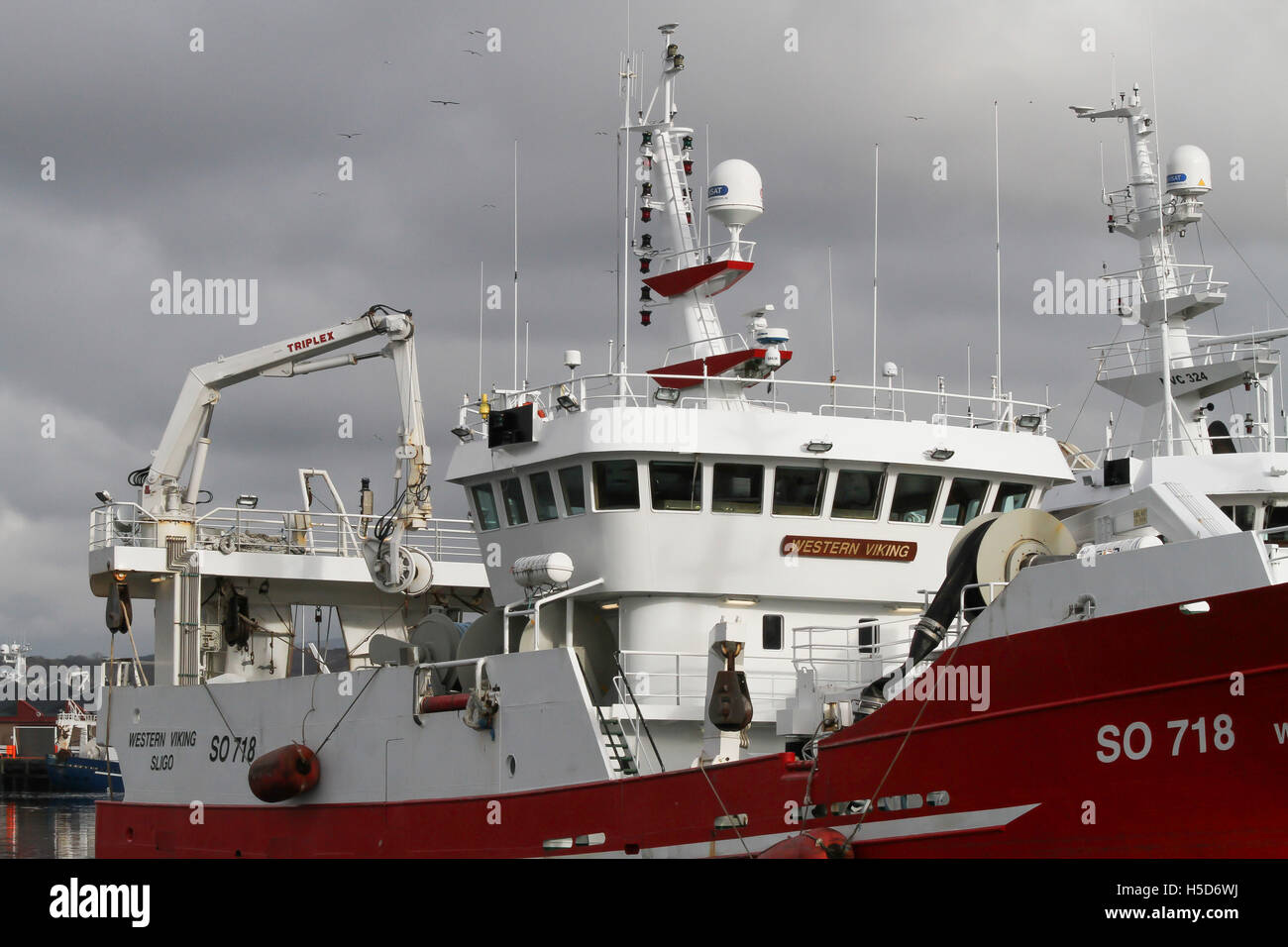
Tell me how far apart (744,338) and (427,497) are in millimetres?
6795

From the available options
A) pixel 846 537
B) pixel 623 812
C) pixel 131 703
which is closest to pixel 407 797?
pixel 623 812

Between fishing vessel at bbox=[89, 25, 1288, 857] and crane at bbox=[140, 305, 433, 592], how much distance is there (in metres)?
0.64

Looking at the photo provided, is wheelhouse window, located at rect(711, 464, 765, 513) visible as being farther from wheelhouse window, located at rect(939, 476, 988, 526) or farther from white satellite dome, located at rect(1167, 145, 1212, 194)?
white satellite dome, located at rect(1167, 145, 1212, 194)

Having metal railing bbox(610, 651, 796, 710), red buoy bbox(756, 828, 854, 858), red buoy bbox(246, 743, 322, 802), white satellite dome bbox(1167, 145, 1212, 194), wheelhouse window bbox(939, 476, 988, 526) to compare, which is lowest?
red buoy bbox(756, 828, 854, 858)

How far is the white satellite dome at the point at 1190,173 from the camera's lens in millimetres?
24016

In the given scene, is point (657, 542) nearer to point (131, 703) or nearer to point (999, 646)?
point (999, 646)

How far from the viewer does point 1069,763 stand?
1178cm

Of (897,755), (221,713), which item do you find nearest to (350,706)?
(221,713)

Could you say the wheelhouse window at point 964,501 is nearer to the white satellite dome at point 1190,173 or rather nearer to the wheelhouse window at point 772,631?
the wheelhouse window at point 772,631

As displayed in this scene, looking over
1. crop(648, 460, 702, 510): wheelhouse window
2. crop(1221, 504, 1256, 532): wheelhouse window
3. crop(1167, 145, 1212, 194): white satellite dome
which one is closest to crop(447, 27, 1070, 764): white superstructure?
crop(648, 460, 702, 510): wheelhouse window

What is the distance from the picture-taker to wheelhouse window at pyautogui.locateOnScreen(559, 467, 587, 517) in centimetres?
1669

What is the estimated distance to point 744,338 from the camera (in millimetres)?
18328

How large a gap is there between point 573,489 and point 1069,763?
664 centimetres
